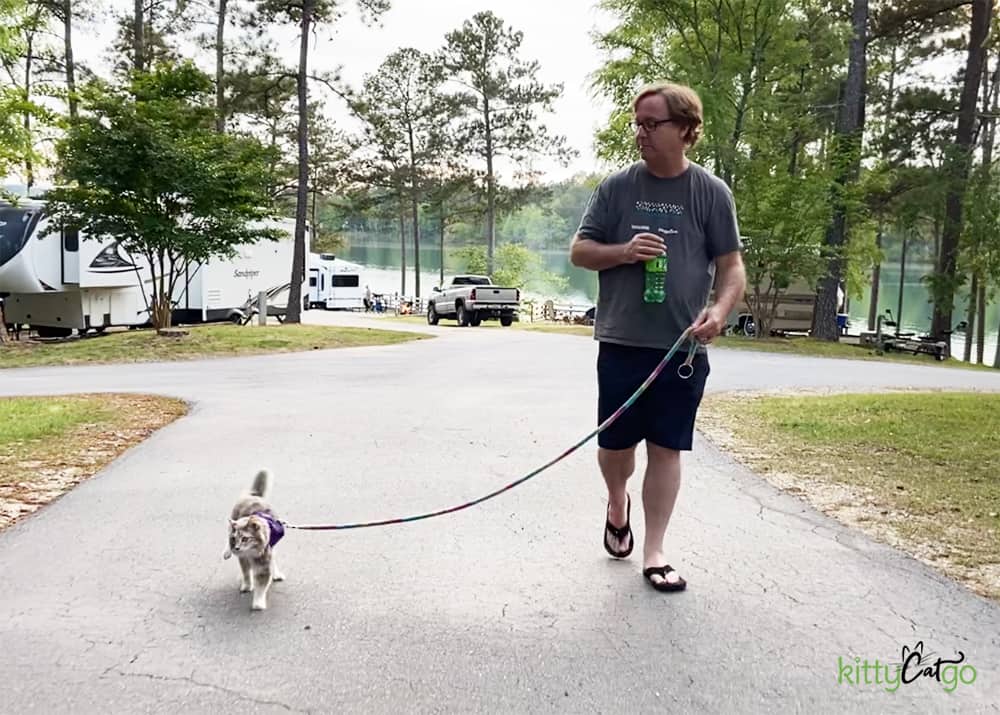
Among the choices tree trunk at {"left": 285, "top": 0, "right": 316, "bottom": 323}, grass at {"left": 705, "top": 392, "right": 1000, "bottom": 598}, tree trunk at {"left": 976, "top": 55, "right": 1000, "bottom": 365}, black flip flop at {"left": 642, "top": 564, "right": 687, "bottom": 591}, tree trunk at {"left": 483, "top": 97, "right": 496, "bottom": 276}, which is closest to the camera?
black flip flop at {"left": 642, "top": 564, "right": 687, "bottom": 591}

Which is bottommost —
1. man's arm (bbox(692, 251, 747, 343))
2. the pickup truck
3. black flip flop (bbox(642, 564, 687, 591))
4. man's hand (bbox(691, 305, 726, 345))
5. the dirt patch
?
the dirt patch

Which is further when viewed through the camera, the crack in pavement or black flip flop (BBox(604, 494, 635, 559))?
black flip flop (BBox(604, 494, 635, 559))

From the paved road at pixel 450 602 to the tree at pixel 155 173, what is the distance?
10.2 m

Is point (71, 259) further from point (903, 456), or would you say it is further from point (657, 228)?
point (657, 228)

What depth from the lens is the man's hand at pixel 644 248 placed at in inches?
128

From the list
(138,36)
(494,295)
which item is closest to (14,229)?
(138,36)

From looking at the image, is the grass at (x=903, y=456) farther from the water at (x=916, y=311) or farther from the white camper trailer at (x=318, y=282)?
the white camper trailer at (x=318, y=282)

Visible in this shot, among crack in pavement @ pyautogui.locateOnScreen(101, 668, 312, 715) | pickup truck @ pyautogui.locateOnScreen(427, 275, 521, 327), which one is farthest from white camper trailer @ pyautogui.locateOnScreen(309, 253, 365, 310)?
crack in pavement @ pyautogui.locateOnScreen(101, 668, 312, 715)

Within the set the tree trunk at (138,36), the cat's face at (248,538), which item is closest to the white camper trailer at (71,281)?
the tree trunk at (138,36)

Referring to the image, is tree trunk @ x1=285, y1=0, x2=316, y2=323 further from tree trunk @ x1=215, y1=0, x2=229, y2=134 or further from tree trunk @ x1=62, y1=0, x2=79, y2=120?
tree trunk @ x1=62, y1=0, x2=79, y2=120

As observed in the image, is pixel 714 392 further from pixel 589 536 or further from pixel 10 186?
pixel 10 186

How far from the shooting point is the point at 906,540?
13.5ft

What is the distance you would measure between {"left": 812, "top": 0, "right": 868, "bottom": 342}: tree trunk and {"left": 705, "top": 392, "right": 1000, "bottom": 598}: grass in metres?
12.1

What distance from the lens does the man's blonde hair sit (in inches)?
128
